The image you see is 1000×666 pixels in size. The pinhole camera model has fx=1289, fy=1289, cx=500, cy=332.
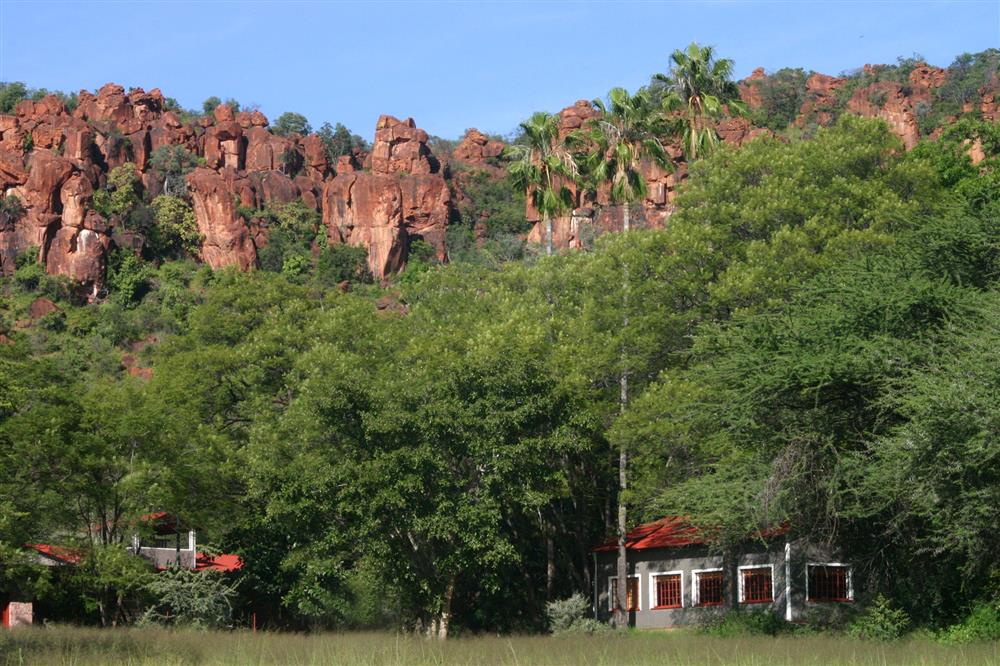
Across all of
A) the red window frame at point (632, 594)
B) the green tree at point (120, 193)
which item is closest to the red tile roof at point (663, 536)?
the red window frame at point (632, 594)

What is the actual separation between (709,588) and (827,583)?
446 centimetres

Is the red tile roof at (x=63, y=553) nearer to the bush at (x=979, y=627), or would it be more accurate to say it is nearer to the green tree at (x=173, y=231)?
the bush at (x=979, y=627)

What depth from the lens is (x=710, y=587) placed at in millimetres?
41531

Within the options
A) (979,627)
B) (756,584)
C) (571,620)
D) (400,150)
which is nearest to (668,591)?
(756,584)

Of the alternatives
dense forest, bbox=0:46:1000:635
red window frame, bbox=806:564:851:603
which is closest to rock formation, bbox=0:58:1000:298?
dense forest, bbox=0:46:1000:635

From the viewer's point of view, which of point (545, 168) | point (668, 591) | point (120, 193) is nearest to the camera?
point (668, 591)

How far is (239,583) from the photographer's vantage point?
45125mm

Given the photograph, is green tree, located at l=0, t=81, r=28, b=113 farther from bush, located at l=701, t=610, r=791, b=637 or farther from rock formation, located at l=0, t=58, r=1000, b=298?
bush, located at l=701, t=610, r=791, b=637

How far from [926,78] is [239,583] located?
123841 millimetres

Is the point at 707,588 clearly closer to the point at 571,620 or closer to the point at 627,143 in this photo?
the point at 571,620

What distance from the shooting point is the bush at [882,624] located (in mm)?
31688

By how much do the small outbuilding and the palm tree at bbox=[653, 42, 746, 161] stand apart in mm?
14740

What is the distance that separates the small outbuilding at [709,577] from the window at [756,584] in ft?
0.10

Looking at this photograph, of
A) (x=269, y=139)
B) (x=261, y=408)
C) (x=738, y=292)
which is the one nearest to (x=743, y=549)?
(x=738, y=292)
